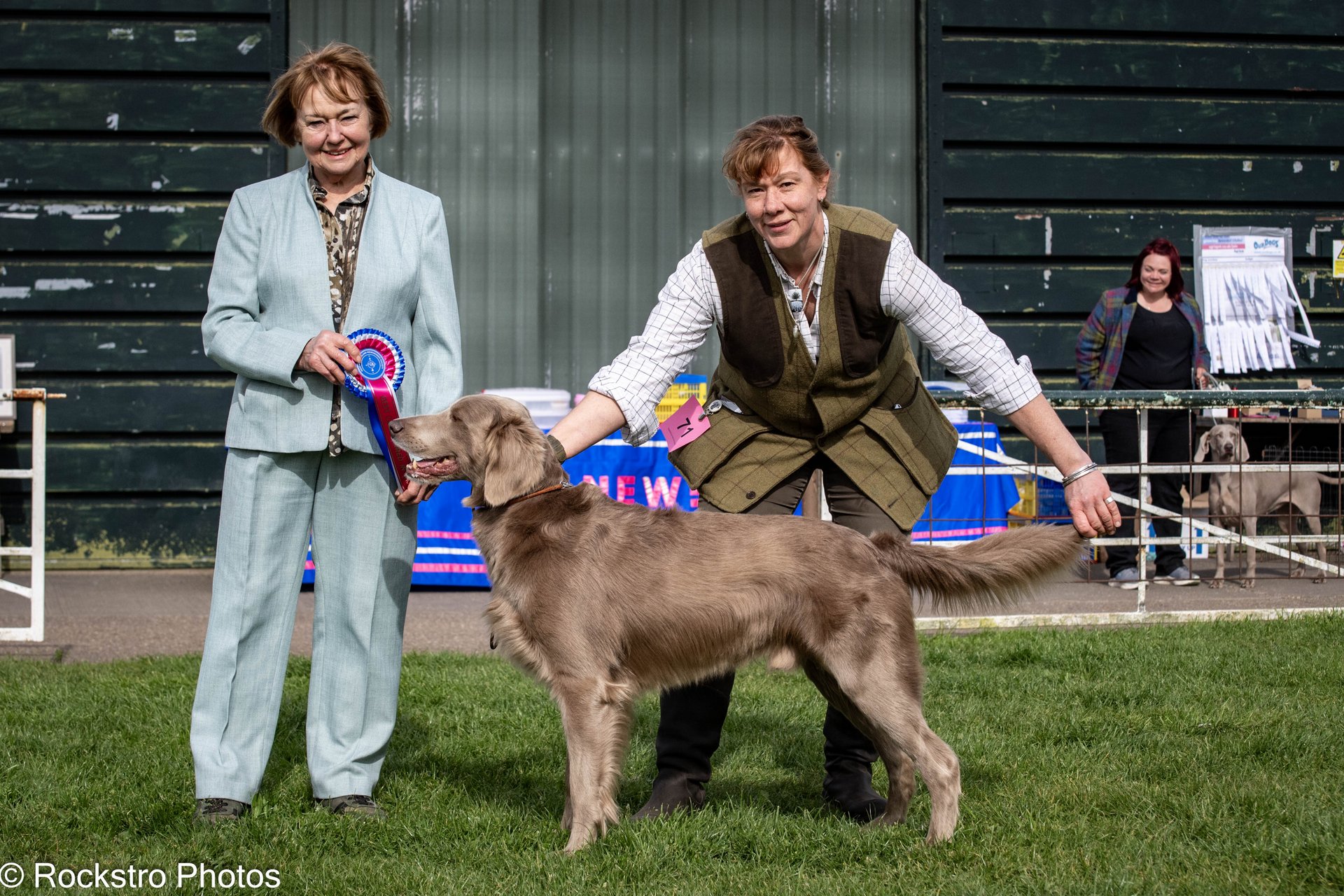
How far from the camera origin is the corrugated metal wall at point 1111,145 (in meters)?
9.72

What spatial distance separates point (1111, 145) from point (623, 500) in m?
5.06

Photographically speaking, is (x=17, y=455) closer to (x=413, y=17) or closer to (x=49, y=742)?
(x=413, y=17)

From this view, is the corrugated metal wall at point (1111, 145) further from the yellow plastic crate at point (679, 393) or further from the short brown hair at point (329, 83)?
the short brown hair at point (329, 83)

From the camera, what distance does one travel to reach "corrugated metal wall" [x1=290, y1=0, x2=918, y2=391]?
951cm

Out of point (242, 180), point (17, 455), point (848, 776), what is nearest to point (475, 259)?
point (242, 180)

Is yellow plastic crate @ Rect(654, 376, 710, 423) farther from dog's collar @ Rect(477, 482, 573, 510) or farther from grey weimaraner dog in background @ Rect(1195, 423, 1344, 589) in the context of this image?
dog's collar @ Rect(477, 482, 573, 510)

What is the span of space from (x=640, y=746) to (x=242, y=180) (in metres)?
6.08

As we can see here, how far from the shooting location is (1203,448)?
8.47 metres

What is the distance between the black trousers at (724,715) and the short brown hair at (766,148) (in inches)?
39.8

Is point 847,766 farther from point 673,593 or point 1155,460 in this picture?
point 1155,460

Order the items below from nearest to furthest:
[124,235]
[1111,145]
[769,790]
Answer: [769,790], [124,235], [1111,145]

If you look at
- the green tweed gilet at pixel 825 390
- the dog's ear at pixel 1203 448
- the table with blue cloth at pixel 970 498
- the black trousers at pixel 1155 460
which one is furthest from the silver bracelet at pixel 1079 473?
the dog's ear at pixel 1203 448

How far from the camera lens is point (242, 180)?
910 centimetres

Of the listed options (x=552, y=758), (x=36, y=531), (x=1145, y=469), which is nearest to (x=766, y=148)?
(x=552, y=758)
